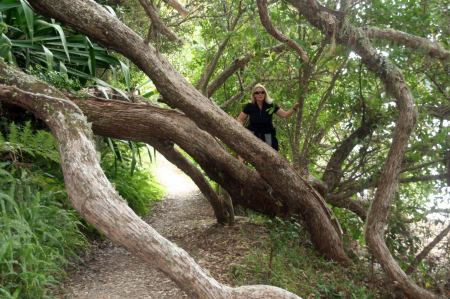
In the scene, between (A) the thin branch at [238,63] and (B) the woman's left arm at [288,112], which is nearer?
(B) the woman's left arm at [288,112]

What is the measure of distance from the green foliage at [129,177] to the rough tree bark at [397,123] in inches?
122

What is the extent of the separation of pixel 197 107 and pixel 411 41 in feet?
7.46

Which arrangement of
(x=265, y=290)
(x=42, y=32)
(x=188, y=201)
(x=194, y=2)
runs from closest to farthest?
(x=265, y=290) < (x=42, y=32) < (x=194, y=2) < (x=188, y=201)

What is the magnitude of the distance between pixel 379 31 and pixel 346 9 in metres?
0.39

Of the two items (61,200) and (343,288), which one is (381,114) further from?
(61,200)

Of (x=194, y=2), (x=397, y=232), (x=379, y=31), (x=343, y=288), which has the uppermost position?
(x=194, y=2)

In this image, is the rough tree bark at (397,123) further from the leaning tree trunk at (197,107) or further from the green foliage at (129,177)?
the green foliage at (129,177)

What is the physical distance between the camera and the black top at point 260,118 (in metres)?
Result: 6.45

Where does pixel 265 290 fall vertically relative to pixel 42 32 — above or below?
below

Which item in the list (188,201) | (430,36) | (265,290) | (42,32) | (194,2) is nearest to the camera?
(265,290)

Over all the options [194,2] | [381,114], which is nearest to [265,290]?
[381,114]

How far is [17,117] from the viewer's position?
5.42m

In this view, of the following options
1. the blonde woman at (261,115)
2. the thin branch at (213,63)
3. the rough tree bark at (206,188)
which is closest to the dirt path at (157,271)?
the rough tree bark at (206,188)

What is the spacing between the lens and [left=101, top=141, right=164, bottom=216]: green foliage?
23.0 ft
